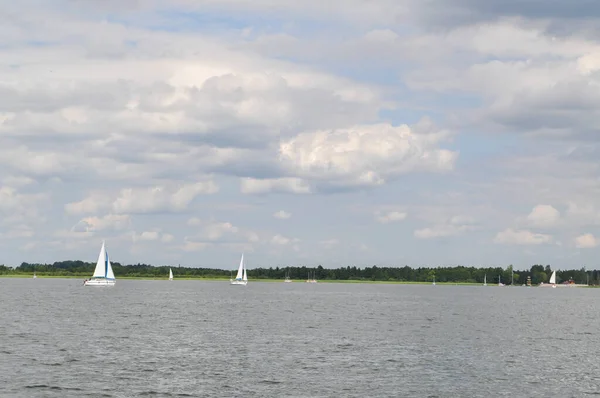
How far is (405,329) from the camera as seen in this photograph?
4375 inches

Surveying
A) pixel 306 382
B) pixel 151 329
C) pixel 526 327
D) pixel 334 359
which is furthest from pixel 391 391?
pixel 526 327

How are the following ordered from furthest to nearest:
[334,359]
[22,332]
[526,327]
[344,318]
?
[344,318]
[526,327]
[22,332]
[334,359]

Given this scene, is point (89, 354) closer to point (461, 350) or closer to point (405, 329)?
point (461, 350)

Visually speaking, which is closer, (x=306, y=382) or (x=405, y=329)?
(x=306, y=382)

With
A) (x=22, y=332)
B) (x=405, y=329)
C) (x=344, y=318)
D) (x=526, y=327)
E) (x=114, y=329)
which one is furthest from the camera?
(x=344, y=318)

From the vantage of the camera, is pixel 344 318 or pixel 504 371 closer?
pixel 504 371

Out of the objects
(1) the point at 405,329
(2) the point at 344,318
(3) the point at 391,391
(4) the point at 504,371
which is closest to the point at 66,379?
(3) the point at 391,391

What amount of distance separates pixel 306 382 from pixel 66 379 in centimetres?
1939

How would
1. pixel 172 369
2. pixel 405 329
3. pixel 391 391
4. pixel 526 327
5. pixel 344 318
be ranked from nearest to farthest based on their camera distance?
1. pixel 391 391
2. pixel 172 369
3. pixel 405 329
4. pixel 526 327
5. pixel 344 318

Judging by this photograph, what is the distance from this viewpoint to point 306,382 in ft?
198

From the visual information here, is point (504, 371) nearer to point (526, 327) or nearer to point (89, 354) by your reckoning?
point (89, 354)

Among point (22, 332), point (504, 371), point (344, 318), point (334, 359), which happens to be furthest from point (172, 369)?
point (344, 318)

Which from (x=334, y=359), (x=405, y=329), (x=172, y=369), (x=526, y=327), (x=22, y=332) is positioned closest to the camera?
(x=172, y=369)

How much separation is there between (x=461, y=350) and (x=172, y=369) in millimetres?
35092
